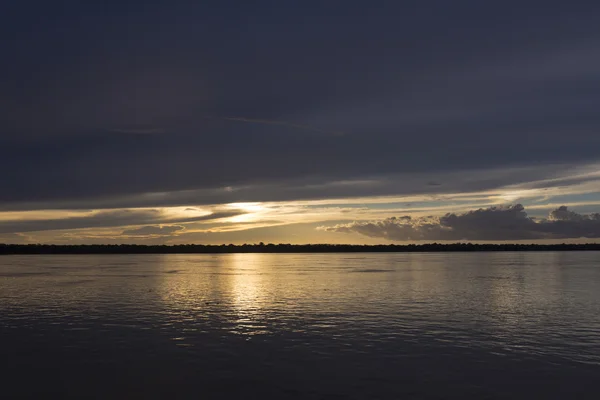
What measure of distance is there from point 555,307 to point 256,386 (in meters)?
36.9

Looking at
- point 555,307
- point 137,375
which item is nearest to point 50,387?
point 137,375

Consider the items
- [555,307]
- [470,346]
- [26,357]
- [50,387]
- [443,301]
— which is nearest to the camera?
[50,387]

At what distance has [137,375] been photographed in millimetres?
25828

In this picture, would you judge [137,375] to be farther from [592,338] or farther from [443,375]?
[592,338]

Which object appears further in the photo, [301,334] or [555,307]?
[555,307]

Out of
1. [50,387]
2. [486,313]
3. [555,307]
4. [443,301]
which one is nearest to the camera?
[50,387]

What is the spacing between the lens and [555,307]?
49.7m

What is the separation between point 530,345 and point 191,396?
69.0 ft

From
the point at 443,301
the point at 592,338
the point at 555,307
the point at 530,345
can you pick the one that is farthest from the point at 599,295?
the point at 530,345

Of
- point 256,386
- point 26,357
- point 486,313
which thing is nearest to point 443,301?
point 486,313

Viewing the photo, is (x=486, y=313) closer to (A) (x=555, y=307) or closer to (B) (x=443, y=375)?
(A) (x=555, y=307)

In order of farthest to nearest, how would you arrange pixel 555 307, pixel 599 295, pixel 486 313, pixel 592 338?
1. pixel 599 295
2. pixel 555 307
3. pixel 486 313
4. pixel 592 338

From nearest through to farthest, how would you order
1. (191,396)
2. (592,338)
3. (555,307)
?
(191,396)
(592,338)
(555,307)

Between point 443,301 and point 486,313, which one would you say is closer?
point 486,313
